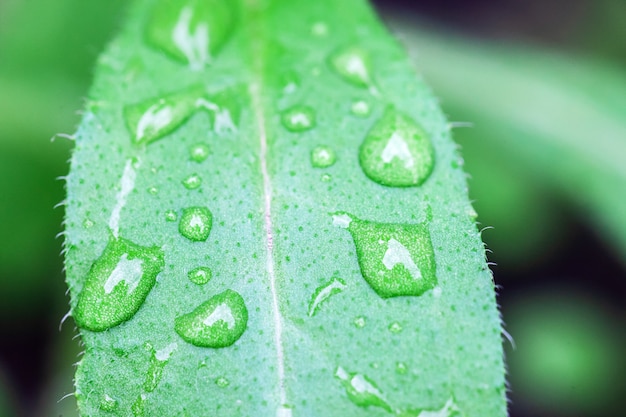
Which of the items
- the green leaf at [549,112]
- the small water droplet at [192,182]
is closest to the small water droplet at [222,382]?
the small water droplet at [192,182]

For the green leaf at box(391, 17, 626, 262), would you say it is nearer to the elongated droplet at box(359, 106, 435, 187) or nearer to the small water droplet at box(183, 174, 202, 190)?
the elongated droplet at box(359, 106, 435, 187)

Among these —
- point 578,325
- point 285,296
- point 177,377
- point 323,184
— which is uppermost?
point 323,184

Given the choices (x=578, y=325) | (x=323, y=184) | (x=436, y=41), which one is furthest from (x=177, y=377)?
(x=436, y=41)

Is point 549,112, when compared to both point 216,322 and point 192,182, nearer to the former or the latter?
point 192,182

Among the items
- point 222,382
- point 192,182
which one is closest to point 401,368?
point 222,382

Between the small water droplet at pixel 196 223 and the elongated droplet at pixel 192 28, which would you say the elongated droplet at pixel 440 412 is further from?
the elongated droplet at pixel 192 28

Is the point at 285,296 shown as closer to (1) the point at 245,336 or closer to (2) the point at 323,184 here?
(1) the point at 245,336
